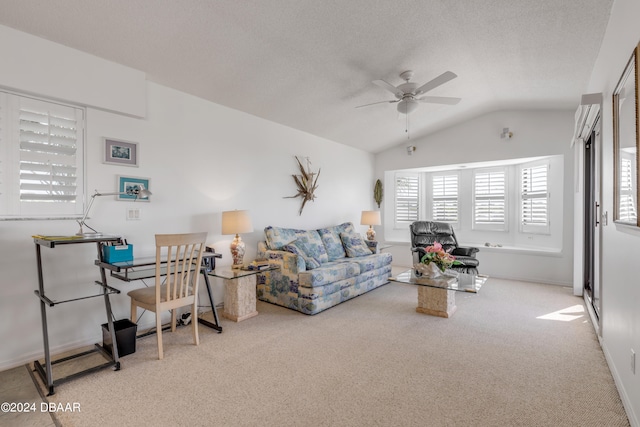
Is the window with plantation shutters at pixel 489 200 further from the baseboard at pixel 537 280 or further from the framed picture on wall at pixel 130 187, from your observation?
the framed picture on wall at pixel 130 187

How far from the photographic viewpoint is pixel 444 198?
6668mm

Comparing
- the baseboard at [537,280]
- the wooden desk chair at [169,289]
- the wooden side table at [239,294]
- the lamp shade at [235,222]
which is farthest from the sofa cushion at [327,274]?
the baseboard at [537,280]

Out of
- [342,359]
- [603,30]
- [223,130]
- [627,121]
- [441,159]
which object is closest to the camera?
[627,121]

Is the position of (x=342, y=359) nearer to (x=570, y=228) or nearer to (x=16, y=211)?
(x=16, y=211)

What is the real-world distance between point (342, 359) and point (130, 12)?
10.2 feet

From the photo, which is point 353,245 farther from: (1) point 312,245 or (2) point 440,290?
(2) point 440,290

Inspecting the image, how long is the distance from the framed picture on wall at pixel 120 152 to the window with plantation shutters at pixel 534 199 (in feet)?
20.0

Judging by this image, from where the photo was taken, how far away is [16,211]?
8.13 feet

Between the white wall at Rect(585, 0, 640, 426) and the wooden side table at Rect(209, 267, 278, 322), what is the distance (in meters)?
2.95

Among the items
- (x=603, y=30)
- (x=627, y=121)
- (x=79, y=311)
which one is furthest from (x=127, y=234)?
(x=603, y=30)

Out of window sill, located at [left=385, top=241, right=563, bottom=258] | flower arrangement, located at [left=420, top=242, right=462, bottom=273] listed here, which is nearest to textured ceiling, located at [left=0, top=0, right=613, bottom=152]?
flower arrangement, located at [left=420, top=242, right=462, bottom=273]

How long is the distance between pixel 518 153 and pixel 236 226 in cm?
471

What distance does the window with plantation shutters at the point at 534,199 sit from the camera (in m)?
5.39

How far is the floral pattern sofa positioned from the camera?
143 inches
